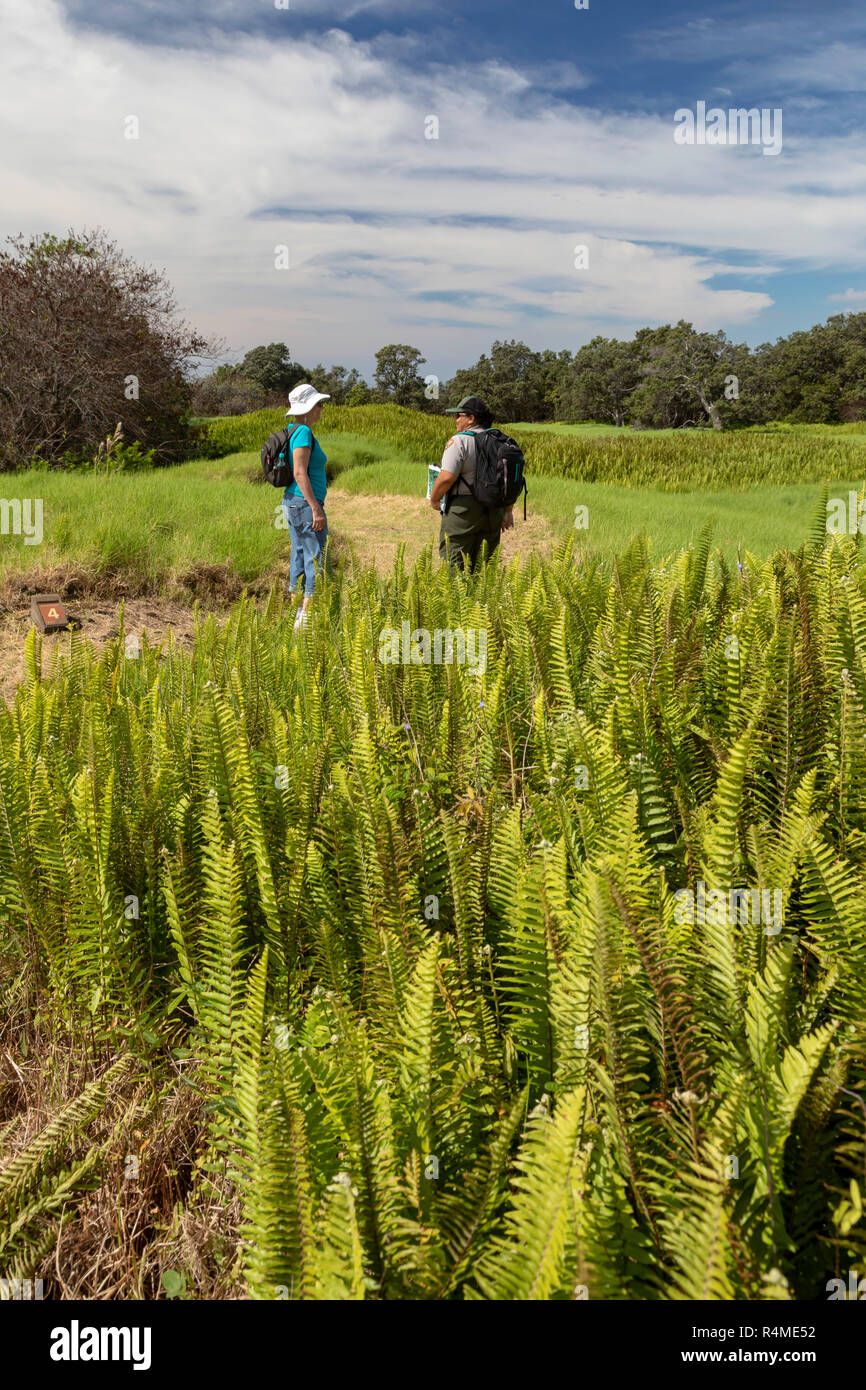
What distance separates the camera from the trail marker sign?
6.64 metres

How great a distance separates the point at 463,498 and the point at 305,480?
136cm

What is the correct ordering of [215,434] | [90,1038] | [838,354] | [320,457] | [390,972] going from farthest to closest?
[838,354] → [215,434] → [320,457] → [90,1038] → [390,972]

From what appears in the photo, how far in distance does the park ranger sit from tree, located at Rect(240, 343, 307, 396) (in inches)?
2418

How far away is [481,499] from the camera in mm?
5711

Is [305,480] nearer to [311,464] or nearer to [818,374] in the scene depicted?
[311,464]

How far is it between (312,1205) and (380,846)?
1.83 feet

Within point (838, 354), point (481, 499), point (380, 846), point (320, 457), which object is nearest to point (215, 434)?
point (320, 457)

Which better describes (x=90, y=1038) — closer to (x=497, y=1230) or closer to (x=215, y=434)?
(x=497, y=1230)

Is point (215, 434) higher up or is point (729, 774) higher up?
point (215, 434)

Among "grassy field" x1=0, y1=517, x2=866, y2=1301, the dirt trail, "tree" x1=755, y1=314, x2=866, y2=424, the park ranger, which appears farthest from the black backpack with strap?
"tree" x1=755, y1=314, x2=866, y2=424

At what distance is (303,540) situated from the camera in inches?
262

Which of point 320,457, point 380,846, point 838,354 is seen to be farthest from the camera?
point 838,354

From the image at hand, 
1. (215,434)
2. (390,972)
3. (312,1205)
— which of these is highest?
(215,434)

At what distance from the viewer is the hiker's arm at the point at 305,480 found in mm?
6266
